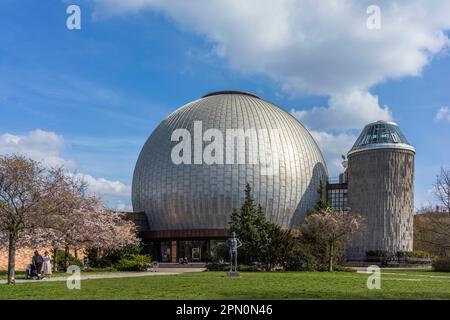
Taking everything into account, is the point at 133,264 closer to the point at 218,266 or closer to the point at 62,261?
the point at 218,266

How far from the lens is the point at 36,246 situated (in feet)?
132

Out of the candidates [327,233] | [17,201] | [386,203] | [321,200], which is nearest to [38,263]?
[17,201]

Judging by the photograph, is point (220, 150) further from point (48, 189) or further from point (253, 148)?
point (48, 189)

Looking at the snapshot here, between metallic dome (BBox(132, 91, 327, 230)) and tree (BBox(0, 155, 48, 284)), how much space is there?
3999 centimetres

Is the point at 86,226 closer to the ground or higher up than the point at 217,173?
closer to the ground

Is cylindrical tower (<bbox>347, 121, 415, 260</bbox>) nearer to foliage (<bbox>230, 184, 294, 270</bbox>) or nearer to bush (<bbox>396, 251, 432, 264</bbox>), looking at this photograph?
bush (<bbox>396, 251, 432, 264</bbox>)

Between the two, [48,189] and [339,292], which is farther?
[48,189]

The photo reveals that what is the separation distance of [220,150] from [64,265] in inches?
1076

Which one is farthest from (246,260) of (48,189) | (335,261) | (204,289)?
(204,289)

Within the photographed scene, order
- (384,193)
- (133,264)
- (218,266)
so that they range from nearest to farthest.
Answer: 1. (133,264)
2. (218,266)
3. (384,193)

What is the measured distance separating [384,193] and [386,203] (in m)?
1.16

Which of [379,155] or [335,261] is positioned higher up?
[379,155]

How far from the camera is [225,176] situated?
212 ft
